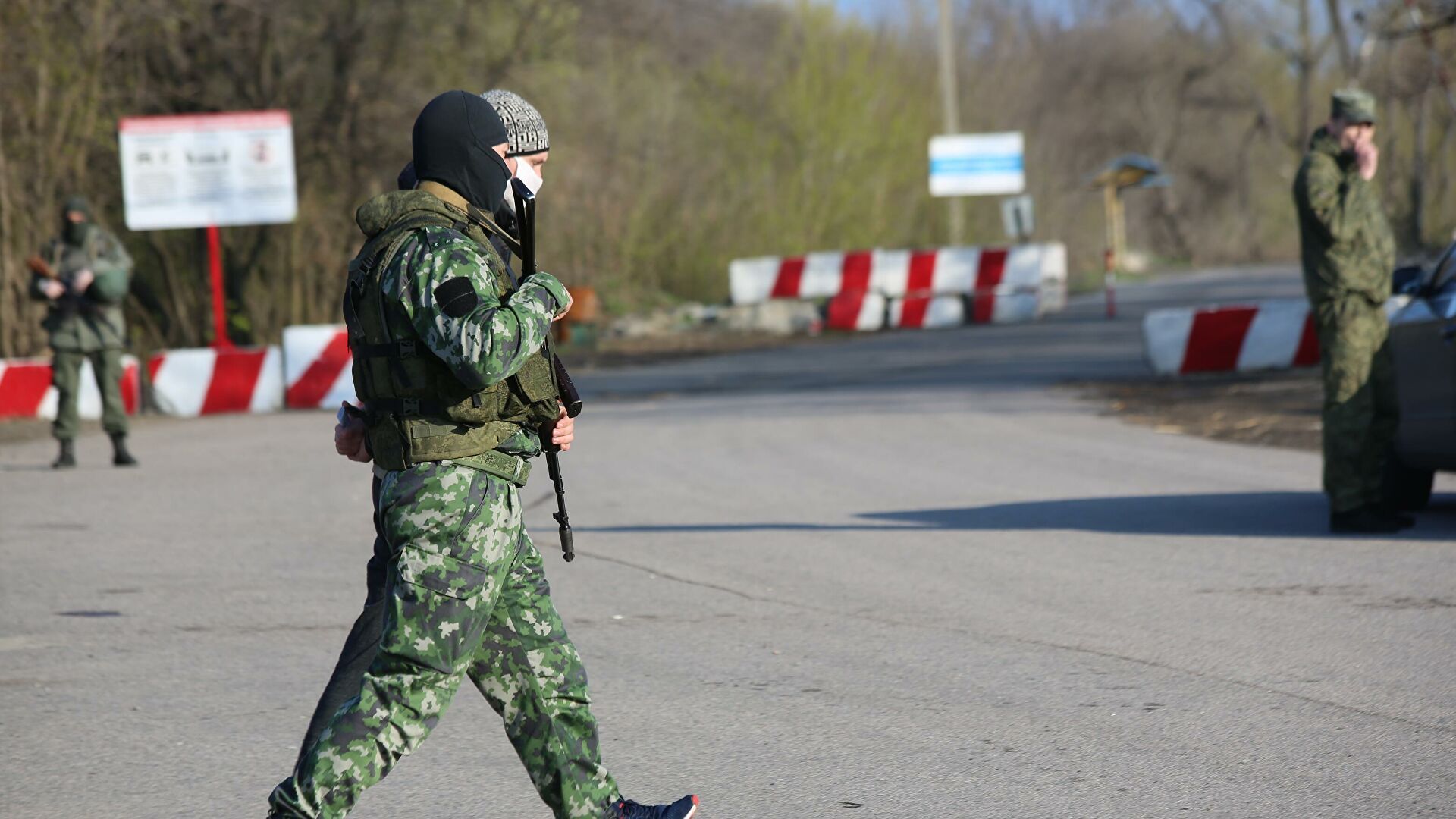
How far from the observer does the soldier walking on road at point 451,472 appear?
3.71 meters

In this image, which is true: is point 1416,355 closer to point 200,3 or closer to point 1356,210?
point 1356,210

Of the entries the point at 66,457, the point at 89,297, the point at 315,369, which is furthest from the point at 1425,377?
the point at 315,369

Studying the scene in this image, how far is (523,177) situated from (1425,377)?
5.90m

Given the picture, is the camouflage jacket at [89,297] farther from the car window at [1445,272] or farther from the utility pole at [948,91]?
the utility pole at [948,91]

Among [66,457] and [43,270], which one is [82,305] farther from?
[66,457]

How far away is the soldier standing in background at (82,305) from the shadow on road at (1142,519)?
485 cm

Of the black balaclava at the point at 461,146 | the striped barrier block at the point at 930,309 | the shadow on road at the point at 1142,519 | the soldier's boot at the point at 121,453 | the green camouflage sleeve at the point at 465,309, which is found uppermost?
the black balaclava at the point at 461,146

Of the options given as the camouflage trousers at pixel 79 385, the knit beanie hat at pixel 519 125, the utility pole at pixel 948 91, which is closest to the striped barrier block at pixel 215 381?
the camouflage trousers at pixel 79 385

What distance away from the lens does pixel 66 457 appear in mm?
13031

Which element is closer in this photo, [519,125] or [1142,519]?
[519,125]

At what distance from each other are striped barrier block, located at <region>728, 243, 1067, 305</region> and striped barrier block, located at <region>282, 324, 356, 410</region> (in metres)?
11.7

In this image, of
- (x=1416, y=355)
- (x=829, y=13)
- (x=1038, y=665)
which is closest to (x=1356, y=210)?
(x=1416, y=355)

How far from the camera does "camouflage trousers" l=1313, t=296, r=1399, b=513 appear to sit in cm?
826

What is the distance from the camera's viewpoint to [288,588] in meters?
8.02
